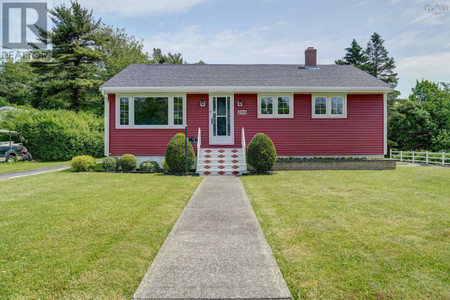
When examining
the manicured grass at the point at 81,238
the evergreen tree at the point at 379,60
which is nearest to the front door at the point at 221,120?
the manicured grass at the point at 81,238

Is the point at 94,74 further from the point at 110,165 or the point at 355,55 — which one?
the point at 355,55

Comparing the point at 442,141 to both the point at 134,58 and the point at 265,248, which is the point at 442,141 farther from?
the point at 134,58

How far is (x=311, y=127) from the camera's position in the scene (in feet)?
40.1

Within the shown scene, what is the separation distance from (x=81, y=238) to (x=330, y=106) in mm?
11541

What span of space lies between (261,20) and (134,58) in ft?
87.0

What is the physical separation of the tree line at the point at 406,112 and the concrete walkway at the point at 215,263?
25640mm

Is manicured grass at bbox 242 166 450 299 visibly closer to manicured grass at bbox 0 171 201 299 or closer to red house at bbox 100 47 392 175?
manicured grass at bbox 0 171 201 299

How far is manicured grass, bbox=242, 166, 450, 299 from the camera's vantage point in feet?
7.73

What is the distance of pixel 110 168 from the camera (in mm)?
10766

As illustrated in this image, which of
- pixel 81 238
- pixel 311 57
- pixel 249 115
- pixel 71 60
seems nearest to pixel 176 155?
pixel 249 115

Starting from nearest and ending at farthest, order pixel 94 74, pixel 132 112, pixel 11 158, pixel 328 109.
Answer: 1. pixel 132 112
2. pixel 328 109
3. pixel 11 158
4. pixel 94 74

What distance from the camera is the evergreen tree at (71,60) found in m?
23.6

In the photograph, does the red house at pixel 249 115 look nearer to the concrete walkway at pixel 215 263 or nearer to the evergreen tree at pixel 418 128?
the concrete walkway at pixel 215 263

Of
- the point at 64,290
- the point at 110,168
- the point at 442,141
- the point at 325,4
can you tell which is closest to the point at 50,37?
the point at 110,168
